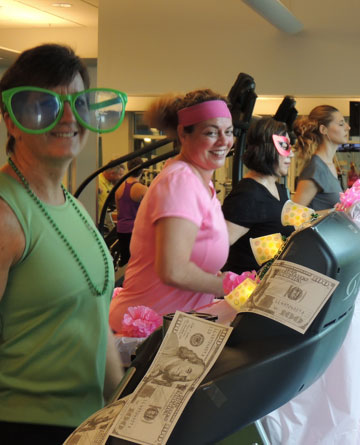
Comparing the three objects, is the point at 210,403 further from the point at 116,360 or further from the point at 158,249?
the point at 158,249

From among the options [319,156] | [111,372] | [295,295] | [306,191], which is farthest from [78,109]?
[319,156]

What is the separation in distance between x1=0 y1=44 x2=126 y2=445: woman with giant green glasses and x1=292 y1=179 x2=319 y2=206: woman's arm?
2.88 m

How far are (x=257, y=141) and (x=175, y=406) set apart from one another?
2.64 metres

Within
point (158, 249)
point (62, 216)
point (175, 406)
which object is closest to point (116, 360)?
point (62, 216)

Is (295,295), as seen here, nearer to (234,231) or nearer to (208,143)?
(208,143)

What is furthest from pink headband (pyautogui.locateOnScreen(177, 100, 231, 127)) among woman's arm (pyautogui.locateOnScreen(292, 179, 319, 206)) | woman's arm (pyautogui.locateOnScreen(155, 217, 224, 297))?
woman's arm (pyautogui.locateOnScreen(292, 179, 319, 206))

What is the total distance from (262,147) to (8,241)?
221 cm

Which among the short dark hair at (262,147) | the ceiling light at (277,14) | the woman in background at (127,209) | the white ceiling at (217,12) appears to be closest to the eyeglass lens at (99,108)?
the short dark hair at (262,147)

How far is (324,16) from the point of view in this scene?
7.49 meters

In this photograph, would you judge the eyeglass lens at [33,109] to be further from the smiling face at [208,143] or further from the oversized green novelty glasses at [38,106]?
the smiling face at [208,143]

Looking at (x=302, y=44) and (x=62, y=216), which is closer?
(x=62, y=216)

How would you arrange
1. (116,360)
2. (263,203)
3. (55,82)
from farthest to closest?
(263,203) < (116,360) < (55,82)

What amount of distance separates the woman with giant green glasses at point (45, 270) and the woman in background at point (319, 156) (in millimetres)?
2901

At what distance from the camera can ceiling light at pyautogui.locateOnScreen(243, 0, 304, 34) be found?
625cm
